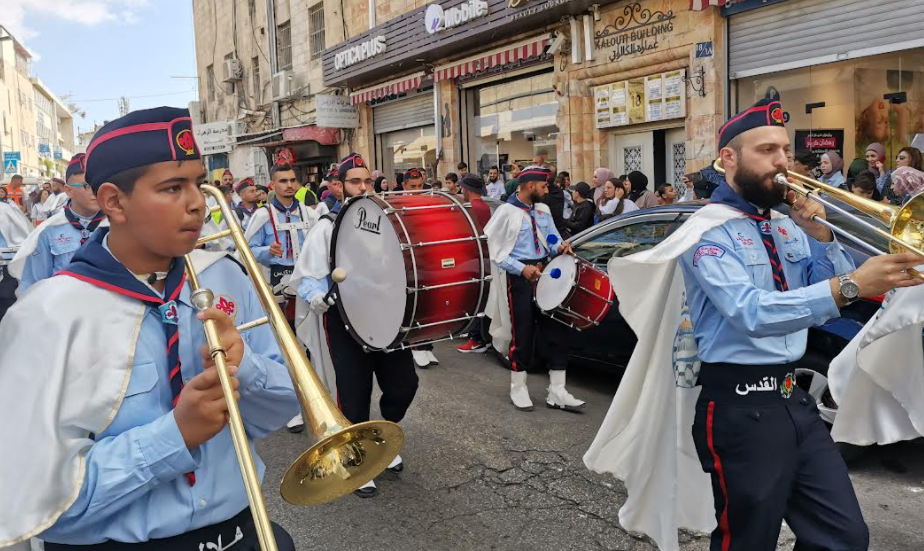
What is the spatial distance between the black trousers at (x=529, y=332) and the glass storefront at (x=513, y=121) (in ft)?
28.2

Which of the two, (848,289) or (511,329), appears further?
(511,329)

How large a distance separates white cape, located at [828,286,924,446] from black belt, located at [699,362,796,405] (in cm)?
65

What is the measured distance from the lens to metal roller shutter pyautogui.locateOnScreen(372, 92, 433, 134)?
1873cm

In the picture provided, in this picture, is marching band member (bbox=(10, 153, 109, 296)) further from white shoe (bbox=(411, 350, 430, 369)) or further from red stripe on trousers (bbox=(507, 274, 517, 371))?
white shoe (bbox=(411, 350, 430, 369))

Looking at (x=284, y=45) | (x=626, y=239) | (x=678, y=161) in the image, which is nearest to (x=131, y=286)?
(x=626, y=239)

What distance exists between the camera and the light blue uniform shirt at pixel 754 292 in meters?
2.42

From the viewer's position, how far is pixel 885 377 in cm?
321

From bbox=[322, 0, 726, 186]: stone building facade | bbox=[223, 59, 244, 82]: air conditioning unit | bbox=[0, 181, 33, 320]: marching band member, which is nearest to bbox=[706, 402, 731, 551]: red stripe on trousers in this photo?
bbox=[0, 181, 33, 320]: marching band member

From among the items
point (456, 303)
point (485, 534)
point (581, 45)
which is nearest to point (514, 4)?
point (581, 45)

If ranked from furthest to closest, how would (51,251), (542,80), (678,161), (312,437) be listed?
(542,80)
(678,161)
(51,251)
(312,437)

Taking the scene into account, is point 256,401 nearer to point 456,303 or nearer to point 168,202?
A: point 168,202

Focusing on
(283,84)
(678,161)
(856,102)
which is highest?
(283,84)

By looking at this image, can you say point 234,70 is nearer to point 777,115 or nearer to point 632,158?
point 632,158

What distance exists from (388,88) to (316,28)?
537 cm
